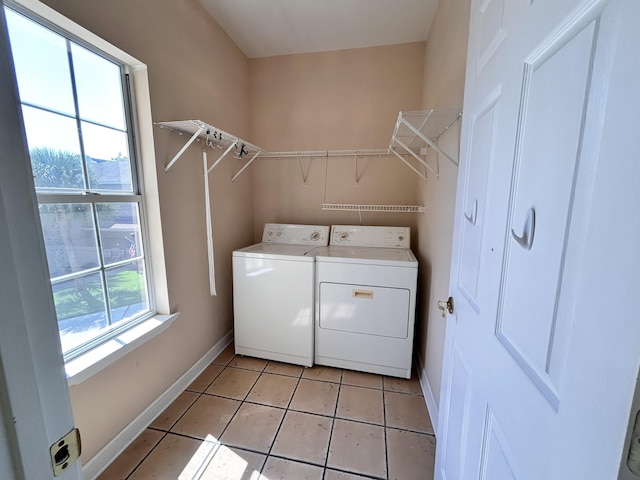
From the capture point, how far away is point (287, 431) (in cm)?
156

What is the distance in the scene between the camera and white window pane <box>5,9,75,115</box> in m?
1.01

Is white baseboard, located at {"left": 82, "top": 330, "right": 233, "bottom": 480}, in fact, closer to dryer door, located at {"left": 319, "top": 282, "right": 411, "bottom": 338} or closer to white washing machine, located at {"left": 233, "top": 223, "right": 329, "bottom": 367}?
white washing machine, located at {"left": 233, "top": 223, "right": 329, "bottom": 367}

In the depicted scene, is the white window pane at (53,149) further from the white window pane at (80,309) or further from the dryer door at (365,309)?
the dryer door at (365,309)

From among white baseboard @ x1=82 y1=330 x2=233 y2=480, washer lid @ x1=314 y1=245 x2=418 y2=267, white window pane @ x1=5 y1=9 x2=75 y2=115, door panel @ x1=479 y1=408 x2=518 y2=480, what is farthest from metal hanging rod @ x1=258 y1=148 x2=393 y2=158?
door panel @ x1=479 y1=408 x2=518 y2=480

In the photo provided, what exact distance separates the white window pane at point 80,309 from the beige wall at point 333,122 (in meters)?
1.69

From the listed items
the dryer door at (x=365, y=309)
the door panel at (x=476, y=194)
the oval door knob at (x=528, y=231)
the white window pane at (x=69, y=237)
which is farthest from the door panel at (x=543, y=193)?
the white window pane at (x=69, y=237)

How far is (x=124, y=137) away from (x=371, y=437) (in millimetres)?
2252

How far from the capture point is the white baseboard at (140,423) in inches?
51.1

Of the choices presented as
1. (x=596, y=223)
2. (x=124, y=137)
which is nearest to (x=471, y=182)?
(x=596, y=223)

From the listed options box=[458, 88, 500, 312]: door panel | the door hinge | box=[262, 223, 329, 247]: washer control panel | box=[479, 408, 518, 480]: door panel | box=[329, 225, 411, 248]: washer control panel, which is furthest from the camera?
box=[262, 223, 329, 247]: washer control panel

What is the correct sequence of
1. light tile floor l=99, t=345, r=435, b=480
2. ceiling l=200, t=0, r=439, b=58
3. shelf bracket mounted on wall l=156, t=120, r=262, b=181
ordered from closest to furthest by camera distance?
1. light tile floor l=99, t=345, r=435, b=480
2. shelf bracket mounted on wall l=156, t=120, r=262, b=181
3. ceiling l=200, t=0, r=439, b=58

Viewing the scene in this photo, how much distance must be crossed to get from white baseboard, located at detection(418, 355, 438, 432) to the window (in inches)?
74.6

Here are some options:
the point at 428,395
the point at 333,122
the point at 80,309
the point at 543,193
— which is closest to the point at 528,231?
the point at 543,193

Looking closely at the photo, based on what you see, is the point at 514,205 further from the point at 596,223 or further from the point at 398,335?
the point at 398,335
